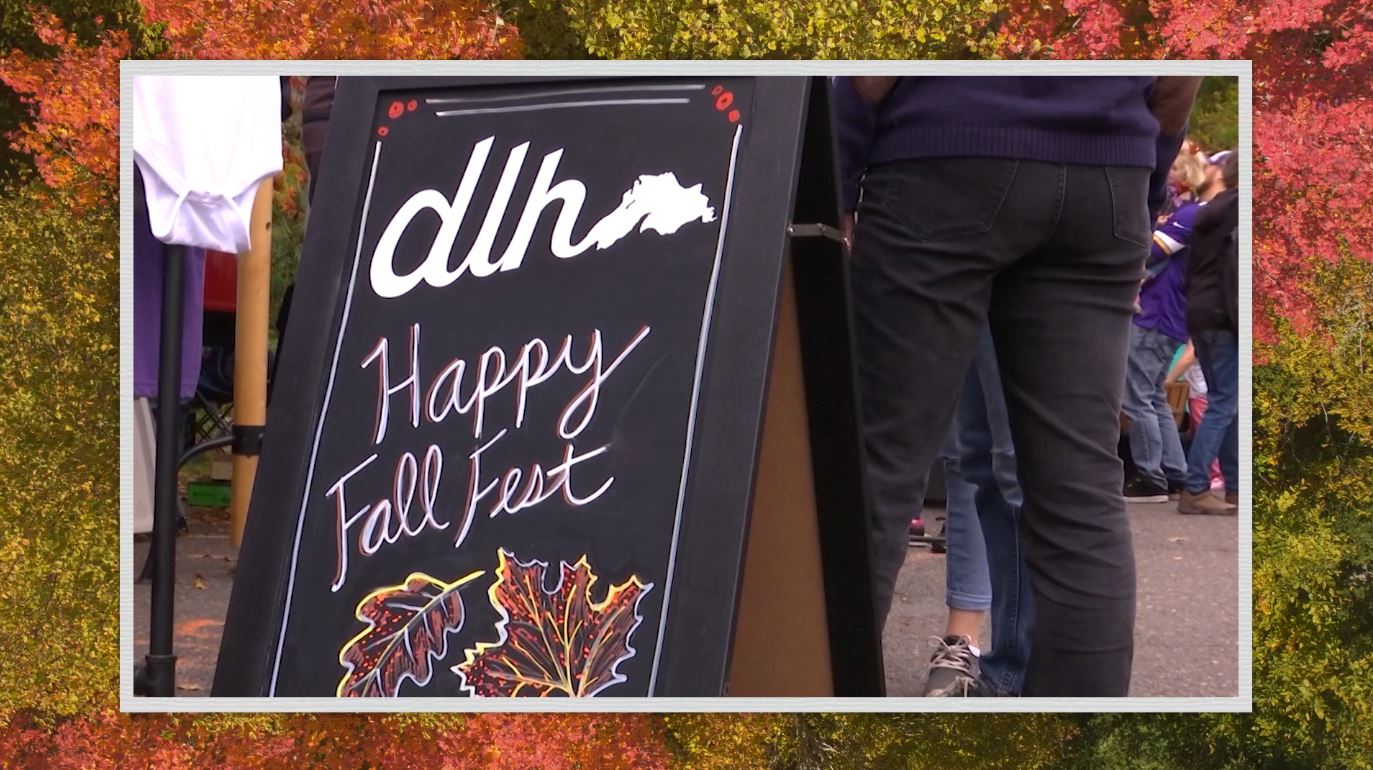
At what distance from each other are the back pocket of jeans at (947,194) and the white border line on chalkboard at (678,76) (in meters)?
0.18

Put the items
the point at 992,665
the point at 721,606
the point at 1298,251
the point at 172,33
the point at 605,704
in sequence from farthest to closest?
the point at 172,33, the point at 1298,251, the point at 992,665, the point at 605,704, the point at 721,606

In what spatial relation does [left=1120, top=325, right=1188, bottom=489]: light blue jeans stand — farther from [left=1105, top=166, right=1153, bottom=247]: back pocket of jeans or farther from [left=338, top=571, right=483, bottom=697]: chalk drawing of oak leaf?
[left=338, top=571, right=483, bottom=697]: chalk drawing of oak leaf

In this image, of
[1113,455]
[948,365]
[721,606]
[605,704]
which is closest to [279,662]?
[605,704]

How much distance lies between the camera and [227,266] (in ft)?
8.37

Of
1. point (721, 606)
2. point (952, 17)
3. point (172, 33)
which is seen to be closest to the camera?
point (721, 606)

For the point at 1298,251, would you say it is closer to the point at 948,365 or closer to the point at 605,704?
the point at 948,365

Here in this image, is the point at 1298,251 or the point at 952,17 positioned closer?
the point at 1298,251

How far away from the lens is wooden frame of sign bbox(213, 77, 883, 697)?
2.13 m

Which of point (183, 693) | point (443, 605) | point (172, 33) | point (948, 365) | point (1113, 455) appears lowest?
point (183, 693)

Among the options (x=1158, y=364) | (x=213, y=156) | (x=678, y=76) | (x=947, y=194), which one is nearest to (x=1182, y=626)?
(x=1158, y=364)

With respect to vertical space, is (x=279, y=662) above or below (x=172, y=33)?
below

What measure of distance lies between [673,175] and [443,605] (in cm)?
76

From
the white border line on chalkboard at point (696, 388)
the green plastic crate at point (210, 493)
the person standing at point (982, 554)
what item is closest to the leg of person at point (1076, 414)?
the person standing at point (982, 554)

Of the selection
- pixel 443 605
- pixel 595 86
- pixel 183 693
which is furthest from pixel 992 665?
pixel 183 693
